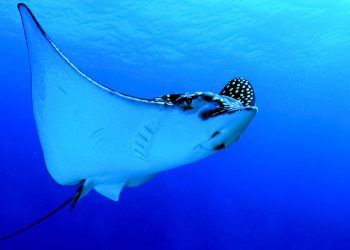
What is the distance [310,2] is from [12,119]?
70.6 ft

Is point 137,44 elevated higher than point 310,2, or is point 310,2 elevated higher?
point 310,2

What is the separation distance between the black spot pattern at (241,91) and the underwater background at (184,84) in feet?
28.6

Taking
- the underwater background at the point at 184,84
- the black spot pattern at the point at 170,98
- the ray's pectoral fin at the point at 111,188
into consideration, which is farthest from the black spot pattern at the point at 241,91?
the underwater background at the point at 184,84

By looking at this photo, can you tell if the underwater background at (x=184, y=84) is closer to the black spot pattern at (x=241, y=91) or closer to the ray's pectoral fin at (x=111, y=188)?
the ray's pectoral fin at (x=111, y=188)

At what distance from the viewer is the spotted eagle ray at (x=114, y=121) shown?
1959 mm

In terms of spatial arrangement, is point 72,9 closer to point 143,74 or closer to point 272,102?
point 143,74

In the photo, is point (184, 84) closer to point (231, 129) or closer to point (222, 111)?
point (231, 129)

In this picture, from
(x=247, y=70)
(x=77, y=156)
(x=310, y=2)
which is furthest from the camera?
(x=247, y=70)

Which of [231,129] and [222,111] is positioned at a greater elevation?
[222,111]

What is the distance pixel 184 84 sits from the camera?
21.4 m

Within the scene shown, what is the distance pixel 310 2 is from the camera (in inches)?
485

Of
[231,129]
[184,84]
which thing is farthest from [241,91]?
[184,84]

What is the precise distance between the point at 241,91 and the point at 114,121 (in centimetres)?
118

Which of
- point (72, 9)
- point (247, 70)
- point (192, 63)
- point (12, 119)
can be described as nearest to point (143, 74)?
point (192, 63)
